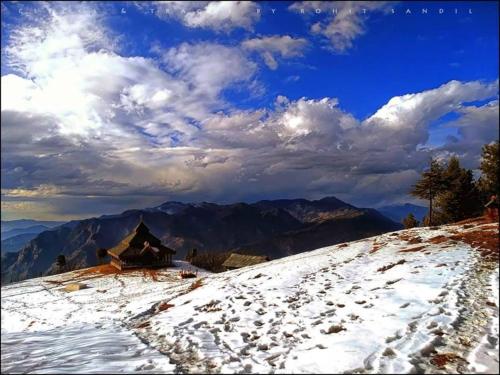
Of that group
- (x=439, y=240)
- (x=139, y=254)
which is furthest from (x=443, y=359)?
(x=139, y=254)

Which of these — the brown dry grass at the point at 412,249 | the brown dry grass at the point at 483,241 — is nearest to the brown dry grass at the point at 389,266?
the brown dry grass at the point at 412,249

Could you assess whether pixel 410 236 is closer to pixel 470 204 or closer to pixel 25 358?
pixel 470 204

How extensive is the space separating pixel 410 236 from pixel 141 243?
2045 inches

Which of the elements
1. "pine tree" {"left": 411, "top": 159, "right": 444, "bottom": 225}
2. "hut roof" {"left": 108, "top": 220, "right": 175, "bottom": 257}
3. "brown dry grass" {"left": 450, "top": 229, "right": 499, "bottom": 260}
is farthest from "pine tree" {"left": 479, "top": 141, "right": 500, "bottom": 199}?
"hut roof" {"left": 108, "top": 220, "right": 175, "bottom": 257}

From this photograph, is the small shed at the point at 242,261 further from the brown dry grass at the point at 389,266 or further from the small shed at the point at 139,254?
the brown dry grass at the point at 389,266

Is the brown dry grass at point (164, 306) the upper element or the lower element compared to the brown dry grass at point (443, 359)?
lower

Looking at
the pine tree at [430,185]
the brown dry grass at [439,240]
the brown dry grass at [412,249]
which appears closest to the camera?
the brown dry grass at [412,249]

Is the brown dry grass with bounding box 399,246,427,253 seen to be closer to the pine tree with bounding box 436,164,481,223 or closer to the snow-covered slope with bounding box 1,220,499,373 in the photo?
the snow-covered slope with bounding box 1,220,499,373

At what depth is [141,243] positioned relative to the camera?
75625mm

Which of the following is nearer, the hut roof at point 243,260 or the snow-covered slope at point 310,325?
the snow-covered slope at point 310,325

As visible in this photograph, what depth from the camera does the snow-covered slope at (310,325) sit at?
492 inches

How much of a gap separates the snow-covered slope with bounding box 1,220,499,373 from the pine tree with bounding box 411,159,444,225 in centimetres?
3148

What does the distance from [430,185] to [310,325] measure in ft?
165

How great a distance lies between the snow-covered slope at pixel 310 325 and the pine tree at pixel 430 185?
31477 mm
